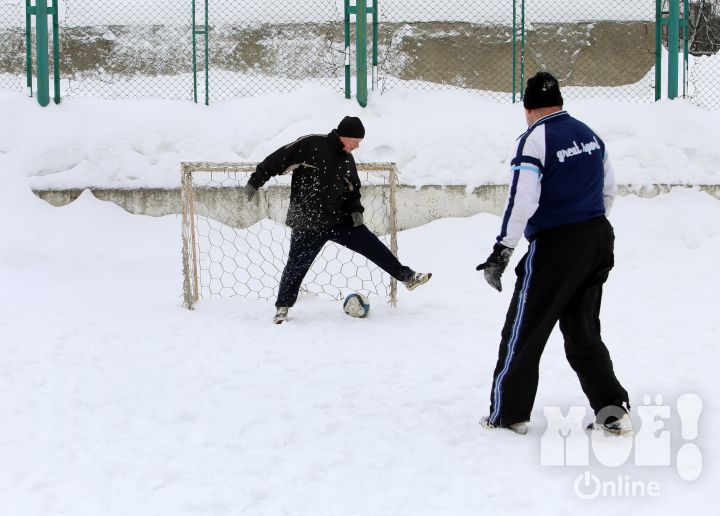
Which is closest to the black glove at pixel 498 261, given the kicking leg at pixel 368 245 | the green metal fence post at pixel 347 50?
the kicking leg at pixel 368 245

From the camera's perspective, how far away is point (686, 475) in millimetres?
2748

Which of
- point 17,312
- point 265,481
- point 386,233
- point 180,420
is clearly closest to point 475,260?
point 386,233

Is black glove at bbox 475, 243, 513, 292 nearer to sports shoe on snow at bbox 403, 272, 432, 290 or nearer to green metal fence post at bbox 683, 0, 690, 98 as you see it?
sports shoe on snow at bbox 403, 272, 432, 290

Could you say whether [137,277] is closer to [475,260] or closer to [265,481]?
[475,260]

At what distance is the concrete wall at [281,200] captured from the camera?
7.77 metres

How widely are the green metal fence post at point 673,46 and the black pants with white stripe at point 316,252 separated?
4706 millimetres

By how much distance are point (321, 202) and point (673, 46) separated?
520cm

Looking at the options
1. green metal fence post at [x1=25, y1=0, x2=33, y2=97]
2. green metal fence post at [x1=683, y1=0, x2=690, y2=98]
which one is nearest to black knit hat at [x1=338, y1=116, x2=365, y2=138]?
green metal fence post at [x1=25, y1=0, x2=33, y2=97]

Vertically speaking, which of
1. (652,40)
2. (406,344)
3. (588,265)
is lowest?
(406,344)

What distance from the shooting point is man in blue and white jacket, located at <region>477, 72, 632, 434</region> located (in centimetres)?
314

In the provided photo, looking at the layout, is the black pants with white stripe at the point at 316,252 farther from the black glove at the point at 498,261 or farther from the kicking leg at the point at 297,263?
the black glove at the point at 498,261

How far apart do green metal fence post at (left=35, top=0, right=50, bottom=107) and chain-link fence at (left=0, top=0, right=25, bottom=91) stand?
2.10 ft

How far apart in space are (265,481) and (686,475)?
1436 mm

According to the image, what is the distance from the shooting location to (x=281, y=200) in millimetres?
7809
